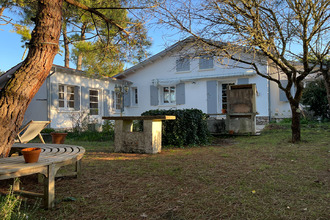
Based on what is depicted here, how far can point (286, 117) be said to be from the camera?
14.6 metres

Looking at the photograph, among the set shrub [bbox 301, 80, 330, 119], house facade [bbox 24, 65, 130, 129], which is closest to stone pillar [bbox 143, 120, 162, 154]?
house facade [bbox 24, 65, 130, 129]

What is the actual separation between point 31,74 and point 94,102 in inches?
406

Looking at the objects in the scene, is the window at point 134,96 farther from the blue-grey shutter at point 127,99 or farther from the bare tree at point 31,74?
the bare tree at point 31,74

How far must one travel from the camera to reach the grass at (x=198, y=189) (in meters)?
2.28

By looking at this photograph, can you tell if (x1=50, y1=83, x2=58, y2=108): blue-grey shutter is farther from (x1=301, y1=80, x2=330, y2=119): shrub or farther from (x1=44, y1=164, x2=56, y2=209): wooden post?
(x1=301, y1=80, x2=330, y2=119): shrub

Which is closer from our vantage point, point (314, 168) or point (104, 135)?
point (314, 168)

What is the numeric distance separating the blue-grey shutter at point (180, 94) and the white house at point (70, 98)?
360 cm

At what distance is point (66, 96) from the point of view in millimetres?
11398

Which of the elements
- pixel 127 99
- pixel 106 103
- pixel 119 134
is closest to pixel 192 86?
pixel 127 99

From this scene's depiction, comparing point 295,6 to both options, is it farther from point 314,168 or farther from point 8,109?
point 8,109

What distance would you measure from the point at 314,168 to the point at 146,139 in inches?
123

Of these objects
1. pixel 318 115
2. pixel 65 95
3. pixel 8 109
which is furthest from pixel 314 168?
pixel 318 115

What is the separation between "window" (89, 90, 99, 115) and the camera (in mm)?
12758

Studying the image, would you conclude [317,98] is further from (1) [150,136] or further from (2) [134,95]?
A: (1) [150,136]
